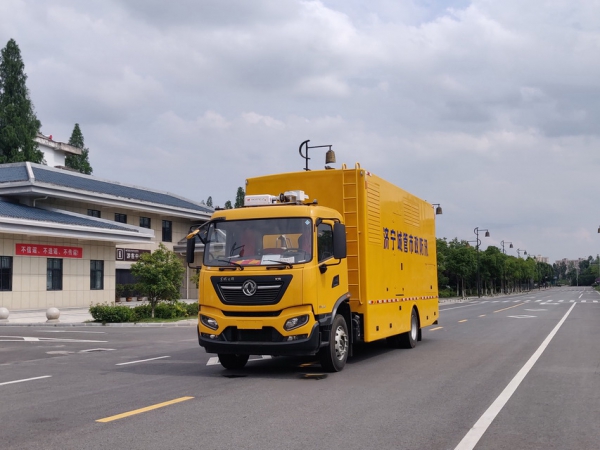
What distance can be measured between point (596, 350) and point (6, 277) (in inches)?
1145

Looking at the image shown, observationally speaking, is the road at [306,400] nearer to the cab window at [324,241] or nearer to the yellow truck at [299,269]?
the yellow truck at [299,269]

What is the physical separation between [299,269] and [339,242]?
948 mm

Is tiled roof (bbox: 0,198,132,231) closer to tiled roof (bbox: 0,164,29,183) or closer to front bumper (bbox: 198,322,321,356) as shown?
tiled roof (bbox: 0,164,29,183)

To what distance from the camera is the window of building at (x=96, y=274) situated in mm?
Answer: 39188

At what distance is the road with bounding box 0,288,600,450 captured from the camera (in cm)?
643

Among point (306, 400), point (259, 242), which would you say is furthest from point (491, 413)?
point (259, 242)

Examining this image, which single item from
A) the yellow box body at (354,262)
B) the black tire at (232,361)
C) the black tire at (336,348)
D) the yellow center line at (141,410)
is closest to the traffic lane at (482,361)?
the yellow box body at (354,262)

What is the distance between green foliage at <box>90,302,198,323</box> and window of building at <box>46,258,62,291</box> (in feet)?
29.2

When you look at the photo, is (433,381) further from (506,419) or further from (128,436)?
(128,436)

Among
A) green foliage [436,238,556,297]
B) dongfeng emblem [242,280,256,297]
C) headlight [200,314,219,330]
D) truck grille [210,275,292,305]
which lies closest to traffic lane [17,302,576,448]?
headlight [200,314,219,330]

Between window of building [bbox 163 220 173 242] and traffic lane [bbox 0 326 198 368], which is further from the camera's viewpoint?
window of building [bbox 163 220 173 242]

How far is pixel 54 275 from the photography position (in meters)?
36.4

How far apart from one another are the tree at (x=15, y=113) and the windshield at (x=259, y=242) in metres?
56.1

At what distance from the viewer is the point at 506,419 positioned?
7.37m
